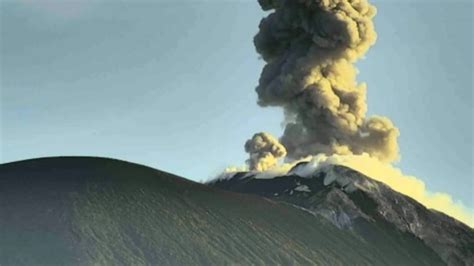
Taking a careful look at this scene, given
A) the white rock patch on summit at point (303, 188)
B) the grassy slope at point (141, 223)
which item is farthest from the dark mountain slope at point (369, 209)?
the grassy slope at point (141, 223)

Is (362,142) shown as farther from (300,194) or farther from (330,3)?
(330,3)

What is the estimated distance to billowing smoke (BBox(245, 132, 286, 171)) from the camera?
142 metres

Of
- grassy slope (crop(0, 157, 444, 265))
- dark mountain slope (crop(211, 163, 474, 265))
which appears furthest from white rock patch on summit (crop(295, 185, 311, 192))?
grassy slope (crop(0, 157, 444, 265))

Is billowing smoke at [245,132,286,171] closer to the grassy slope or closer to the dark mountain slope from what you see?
the dark mountain slope

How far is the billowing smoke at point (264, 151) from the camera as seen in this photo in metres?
142

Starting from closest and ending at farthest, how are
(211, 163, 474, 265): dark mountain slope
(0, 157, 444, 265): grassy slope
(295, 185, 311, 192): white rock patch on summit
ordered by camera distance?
(0, 157, 444, 265): grassy slope < (211, 163, 474, 265): dark mountain slope < (295, 185, 311, 192): white rock patch on summit

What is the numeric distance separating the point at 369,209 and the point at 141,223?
46.5 metres

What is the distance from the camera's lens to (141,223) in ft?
339

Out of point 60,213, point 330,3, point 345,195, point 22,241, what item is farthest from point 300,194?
point 22,241

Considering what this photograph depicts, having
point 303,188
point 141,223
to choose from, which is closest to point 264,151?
point 303,188

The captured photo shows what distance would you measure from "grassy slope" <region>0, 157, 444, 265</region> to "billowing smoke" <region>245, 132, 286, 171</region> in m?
17.7

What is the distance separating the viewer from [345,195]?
134 m

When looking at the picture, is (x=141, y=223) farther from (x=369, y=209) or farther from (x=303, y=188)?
(x=369, y=209)

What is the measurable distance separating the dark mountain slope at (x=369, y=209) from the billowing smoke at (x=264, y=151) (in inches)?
141
